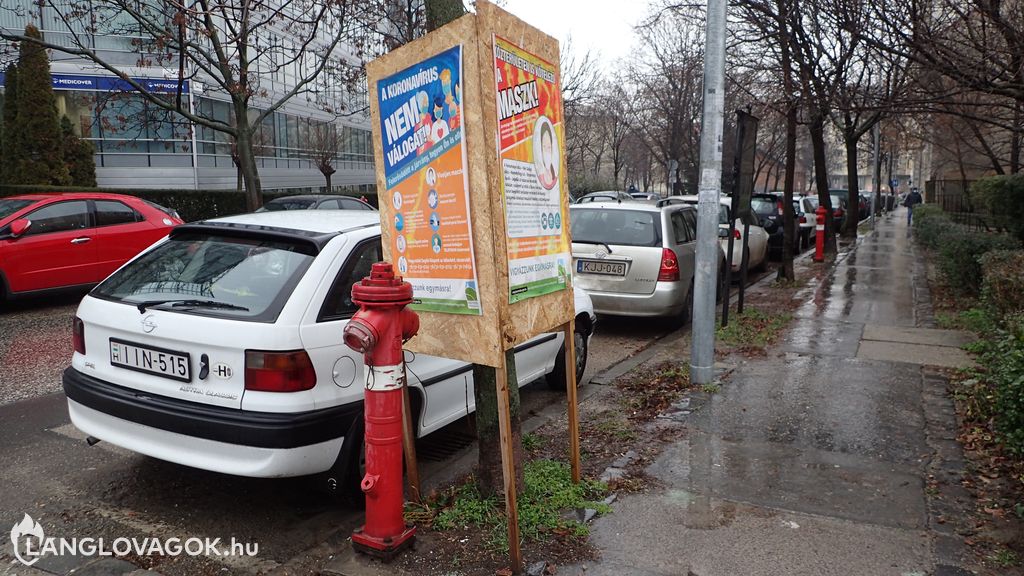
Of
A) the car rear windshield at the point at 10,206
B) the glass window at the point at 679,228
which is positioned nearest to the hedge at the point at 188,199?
the car rear windshield at the point at 10,206

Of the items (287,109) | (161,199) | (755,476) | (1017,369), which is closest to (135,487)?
(755,476)

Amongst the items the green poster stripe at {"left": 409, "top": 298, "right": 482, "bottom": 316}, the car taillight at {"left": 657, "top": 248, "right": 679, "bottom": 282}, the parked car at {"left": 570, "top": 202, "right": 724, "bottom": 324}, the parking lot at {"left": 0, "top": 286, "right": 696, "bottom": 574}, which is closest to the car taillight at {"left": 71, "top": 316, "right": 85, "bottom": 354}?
the parking lot at {"left": 0, "top": 286, "right": 696, "bottom": 574}

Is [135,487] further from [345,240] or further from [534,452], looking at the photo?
[534,452]

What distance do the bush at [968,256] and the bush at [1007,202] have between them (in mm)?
506

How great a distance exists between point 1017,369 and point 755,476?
1546 mm

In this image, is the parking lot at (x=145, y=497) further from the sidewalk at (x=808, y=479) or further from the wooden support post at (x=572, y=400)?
the sidewalk at (x=808, y=479)

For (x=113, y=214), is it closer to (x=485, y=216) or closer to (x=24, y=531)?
(x=24, y=531)

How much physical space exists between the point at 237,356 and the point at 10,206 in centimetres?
844

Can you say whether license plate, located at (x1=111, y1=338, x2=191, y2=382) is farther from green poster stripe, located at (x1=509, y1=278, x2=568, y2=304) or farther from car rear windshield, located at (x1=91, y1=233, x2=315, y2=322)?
green poster stripe, located at (x1=509, y1=278, x2=568, y2=304)

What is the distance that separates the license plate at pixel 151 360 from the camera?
3.80 meters

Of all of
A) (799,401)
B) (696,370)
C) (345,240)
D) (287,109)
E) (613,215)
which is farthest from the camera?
(287,109)

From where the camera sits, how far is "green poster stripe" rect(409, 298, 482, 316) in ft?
11.2

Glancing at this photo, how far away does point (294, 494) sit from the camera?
4457 millimetres
